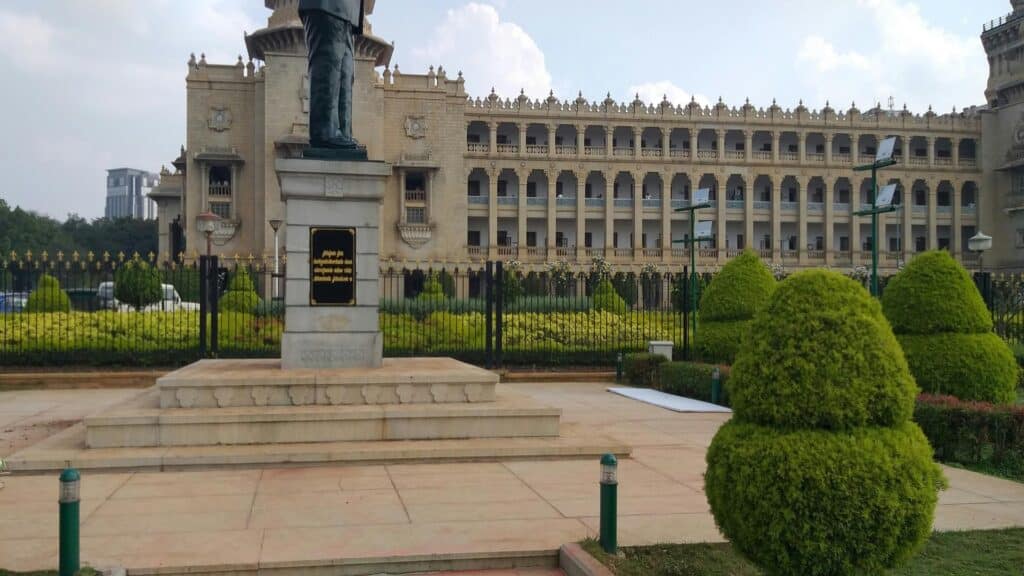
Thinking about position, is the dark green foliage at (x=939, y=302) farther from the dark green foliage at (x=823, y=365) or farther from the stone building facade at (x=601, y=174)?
the stone building facade at (x=601, y=174)

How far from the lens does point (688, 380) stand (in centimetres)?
1619

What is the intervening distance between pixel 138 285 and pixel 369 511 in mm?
18002

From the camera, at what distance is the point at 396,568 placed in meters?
5.63

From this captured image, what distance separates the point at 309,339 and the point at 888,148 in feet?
38.0

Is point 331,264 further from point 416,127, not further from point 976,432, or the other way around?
point 416,127

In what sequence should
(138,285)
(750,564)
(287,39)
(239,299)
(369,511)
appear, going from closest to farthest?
(750,564), (369,511), (138,285), (239,299), (287,39)

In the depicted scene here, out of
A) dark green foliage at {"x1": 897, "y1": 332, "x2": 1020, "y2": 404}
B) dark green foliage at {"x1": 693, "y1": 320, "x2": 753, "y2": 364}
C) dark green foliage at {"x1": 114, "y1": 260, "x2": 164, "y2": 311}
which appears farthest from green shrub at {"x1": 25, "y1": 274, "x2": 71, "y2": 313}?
dark green foliage at {"x1": 897, "y1": 332, "x2": 1020, "y2": 404}

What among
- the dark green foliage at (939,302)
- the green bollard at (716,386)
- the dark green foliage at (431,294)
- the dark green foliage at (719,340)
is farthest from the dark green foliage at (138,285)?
the dark green foliage at (939,302)

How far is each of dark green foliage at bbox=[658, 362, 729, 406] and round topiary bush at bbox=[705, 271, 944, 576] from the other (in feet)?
32.7

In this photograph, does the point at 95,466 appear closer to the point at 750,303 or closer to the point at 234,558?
the point at 234,558

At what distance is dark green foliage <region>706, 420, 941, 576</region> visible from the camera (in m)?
4.40

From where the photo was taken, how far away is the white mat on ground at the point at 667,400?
14124mm

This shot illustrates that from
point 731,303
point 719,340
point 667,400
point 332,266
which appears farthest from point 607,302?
point 332,266

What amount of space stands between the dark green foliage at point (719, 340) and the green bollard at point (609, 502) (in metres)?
11.2
